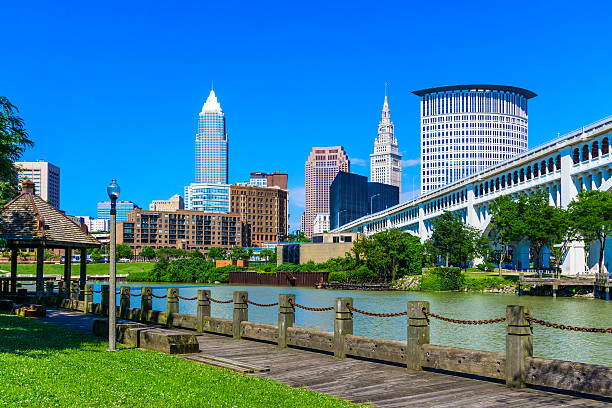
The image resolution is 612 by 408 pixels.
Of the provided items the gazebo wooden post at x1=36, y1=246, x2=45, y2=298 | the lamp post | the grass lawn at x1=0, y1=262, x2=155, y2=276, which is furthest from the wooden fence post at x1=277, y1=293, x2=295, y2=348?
the grass lawn at x1=0, y1=262, x2=155, y2=276

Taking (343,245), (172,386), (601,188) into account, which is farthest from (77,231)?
(343,245)

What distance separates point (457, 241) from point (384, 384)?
9786 cm

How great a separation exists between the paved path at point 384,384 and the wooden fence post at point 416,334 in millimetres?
290

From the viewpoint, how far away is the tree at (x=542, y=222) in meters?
78.1

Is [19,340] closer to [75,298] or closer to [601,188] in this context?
[75,298]

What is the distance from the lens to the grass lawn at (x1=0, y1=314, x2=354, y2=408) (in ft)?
33.4

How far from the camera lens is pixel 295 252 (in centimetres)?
15000

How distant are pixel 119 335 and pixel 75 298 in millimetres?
17750

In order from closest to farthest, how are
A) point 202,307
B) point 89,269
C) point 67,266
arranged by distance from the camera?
point 202,307, point 67,266, point 89,269

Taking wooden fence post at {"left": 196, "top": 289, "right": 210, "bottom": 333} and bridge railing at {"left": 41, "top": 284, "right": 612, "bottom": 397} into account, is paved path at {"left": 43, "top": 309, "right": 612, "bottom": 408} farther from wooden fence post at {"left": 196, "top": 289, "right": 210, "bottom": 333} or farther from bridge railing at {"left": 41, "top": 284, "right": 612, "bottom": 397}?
wooden fence post at {"left": 196, "top": 289, "right": 210, "bottom": 333}

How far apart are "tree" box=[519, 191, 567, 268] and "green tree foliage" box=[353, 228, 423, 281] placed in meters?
29.6

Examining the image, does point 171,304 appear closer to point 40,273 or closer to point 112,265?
point 112,265

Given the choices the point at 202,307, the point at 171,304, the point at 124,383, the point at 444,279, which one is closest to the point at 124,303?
the point at 171,304

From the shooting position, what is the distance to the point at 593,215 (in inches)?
2857
